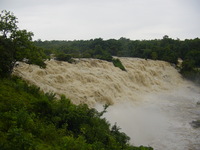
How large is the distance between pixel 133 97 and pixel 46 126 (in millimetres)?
16298

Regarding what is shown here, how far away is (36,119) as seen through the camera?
724cm

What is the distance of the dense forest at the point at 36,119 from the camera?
5.61m

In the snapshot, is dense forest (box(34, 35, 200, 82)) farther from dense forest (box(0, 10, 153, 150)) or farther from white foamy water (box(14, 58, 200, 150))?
dense forest (box(0, 10, 153, 150))

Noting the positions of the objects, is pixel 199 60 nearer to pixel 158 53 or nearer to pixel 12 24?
pixel 158 53

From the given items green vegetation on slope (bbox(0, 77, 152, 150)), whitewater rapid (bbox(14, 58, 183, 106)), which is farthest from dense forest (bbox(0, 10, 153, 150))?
whitewater rapid (bbox(14, 58, 183, 106))

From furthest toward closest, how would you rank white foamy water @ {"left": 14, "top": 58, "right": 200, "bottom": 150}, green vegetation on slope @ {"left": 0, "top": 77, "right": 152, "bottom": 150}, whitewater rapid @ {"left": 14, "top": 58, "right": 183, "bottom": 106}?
whitewater rapid @ {"left": 14, "top": 58, "right": 183, "bottom": 106} < white foamy water @ {"left": 14, "top": 58, "right": 200, "bottom": 150} < green vegetation on slope @ {"left": 0, "top": 77, "right": 152, "bottom": 150}

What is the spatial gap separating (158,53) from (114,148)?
40.0m

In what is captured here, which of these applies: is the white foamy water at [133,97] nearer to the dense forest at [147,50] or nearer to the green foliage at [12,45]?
the green foliage at [12,45]

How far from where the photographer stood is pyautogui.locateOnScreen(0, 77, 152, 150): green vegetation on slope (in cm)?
516

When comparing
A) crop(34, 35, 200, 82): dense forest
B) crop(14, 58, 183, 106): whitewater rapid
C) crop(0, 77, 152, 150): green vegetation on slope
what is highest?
crop(34, 35, 200, 82): dense forest

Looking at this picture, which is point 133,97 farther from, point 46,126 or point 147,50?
point 147,50

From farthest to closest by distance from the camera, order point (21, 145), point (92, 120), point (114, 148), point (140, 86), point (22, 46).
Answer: point (140, 86) → point (22, 46) → point (92, 120) → point (114, 148) → point (21, 145)

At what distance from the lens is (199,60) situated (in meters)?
42.8

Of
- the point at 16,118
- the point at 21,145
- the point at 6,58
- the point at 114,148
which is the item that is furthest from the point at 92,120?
the point at 6,58
